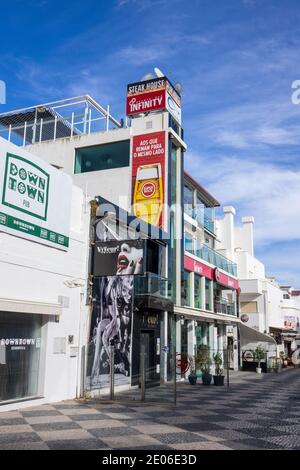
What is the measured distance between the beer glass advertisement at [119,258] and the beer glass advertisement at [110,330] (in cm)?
103

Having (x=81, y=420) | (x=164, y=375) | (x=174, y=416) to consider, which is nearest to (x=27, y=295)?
(x=81, y=420)

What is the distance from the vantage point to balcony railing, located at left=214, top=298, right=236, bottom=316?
31.2 meters

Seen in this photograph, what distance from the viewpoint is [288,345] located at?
2169 inches

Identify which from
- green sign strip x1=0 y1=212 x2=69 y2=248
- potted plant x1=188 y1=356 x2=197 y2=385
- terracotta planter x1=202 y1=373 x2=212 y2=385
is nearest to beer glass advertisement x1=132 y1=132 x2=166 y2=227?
potted plant x1=188 y1=356 x2=197 y2=385

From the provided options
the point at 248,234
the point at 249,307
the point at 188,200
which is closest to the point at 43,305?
the point at 188,200

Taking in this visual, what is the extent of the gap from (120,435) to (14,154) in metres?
7.51

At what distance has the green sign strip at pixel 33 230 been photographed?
11739 millimetres

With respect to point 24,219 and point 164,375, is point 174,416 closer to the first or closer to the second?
point 24,219

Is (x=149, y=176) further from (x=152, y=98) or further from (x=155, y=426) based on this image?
(x=155, y=426)

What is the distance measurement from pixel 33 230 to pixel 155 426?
6.07m

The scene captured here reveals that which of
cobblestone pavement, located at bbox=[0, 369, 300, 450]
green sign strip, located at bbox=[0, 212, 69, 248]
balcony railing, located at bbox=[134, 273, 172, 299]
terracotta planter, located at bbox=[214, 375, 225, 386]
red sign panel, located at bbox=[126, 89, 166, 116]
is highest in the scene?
red sign panel, located at bbox=[126, 89, 166, 116]

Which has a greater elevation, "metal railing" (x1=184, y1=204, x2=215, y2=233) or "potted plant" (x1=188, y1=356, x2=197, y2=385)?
"metal railing" (x1=184, y1=204, x2=215, y2=233)

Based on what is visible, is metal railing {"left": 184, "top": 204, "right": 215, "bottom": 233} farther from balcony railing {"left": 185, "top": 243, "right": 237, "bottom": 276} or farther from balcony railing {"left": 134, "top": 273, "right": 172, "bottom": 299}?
balcony railing {"left": 134, "top": 273, "right": 172, "bottom": 299}

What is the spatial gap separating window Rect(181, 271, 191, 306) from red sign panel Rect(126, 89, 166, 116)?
30.5 ft
